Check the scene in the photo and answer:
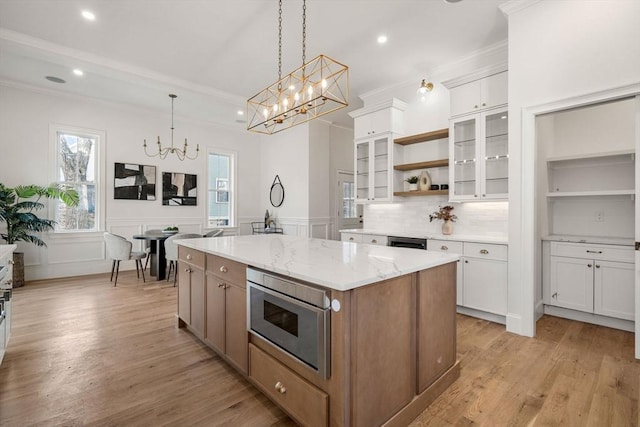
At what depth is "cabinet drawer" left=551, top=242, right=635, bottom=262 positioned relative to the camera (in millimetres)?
2982

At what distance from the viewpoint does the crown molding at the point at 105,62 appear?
3.63m

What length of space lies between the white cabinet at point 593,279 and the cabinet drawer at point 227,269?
3327 mm

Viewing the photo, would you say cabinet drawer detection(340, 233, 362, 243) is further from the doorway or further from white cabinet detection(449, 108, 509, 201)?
the doorway

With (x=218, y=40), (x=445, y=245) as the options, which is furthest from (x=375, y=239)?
(x=218, y=40)

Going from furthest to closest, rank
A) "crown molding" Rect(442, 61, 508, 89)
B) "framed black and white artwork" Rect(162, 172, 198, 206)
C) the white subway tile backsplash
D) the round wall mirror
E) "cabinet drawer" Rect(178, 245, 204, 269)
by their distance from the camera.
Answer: the round wall mirror → "framed black and white artwork" Rect(162, 172, 198, 206) → the white subway tile backsplash → "crown molding" Rect(442, 61, 508, 89) → "cabinet drawer" Rect(178, 245, 204, 269)

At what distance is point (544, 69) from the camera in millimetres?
2898

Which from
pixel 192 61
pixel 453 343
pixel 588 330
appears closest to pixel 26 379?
pixel 453 343

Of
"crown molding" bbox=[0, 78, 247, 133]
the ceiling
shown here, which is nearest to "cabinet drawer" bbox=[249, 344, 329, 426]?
the ceiling

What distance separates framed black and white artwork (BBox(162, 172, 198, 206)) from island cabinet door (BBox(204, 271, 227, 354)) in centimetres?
452

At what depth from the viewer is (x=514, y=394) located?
6.63 feet

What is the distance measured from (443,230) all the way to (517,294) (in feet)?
4.23

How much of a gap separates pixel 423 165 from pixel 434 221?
0.79 m

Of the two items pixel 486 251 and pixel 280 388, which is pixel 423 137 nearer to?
pixel 486 251

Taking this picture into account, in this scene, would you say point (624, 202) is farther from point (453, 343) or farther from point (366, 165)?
point (366, 165)
